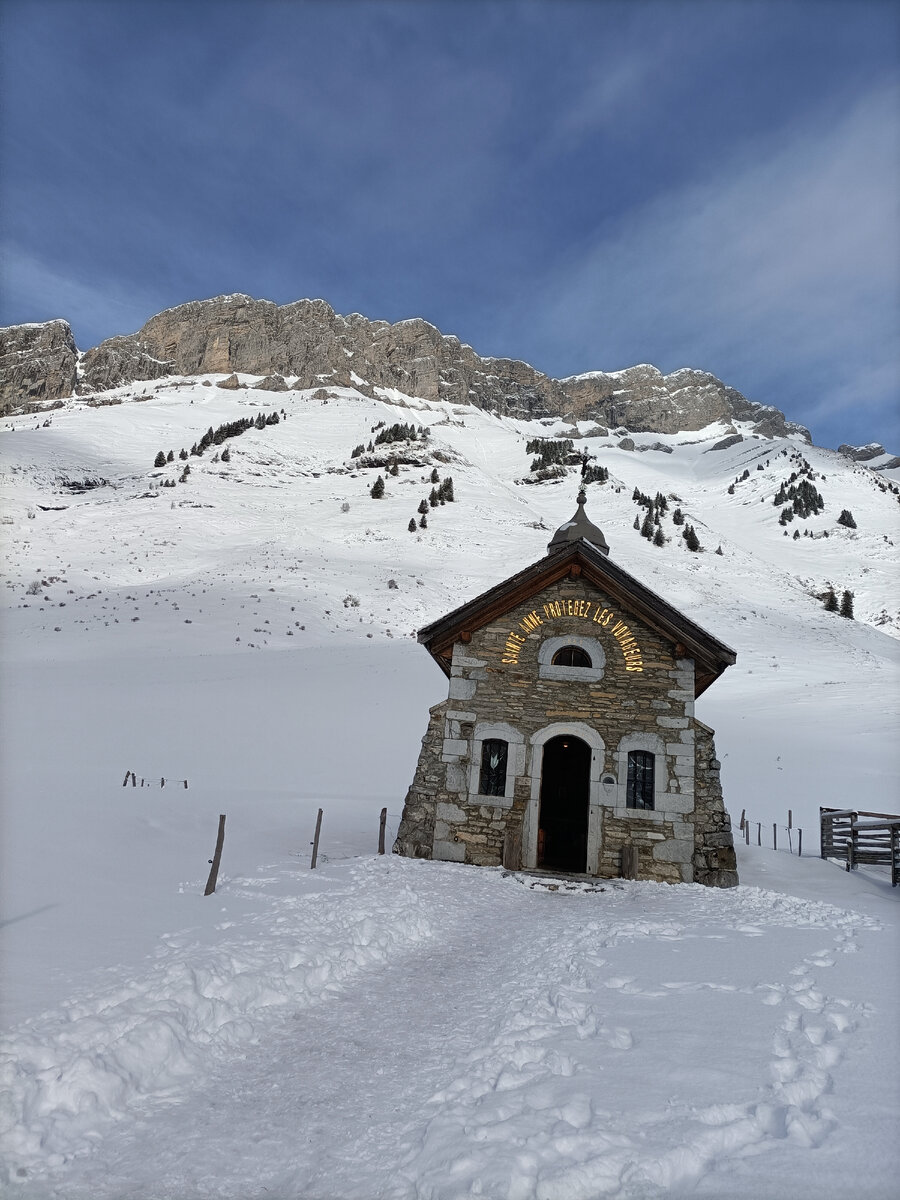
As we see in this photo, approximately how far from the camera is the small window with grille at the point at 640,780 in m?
13.4

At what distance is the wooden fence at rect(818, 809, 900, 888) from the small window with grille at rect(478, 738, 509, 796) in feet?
25.6

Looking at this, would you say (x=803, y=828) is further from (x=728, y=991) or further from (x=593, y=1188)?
(x=593, y=1188)

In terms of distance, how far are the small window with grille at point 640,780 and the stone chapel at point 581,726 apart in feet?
0.07

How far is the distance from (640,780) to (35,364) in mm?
175695

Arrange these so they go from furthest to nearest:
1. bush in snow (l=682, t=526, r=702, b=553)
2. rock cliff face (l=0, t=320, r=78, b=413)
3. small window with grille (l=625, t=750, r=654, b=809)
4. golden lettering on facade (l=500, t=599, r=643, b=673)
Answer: rock cliff face (l=0, t=320, r=78, b=413) < bush in snow (l=682, t=526, r=702, b=553) < golden lettering on facade (l=500, t=599, r=643, b=673) < small window with grille (l=625, t=750, r=654, b=809)

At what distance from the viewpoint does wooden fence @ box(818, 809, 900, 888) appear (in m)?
13.6

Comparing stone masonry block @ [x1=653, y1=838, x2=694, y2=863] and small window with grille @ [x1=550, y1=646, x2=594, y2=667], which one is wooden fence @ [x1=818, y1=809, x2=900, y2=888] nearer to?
stone masonry block @ [x1=653, y1=838, x2=694, y2=863]

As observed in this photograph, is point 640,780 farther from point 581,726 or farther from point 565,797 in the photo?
point 565,797

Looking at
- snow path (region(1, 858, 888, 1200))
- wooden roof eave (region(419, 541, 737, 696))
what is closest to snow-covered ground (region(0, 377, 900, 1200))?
snow path (region(1, 858, 888, 1200))

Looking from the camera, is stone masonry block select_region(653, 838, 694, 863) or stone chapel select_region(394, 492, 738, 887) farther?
stone chapel select_region(394, 492, 738, 887)

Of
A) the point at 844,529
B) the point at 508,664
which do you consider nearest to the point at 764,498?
the point at 844,529

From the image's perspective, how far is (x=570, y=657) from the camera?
47.0ft

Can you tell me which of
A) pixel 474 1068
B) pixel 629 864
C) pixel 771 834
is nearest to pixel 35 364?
pixel 771 834

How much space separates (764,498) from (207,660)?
94.3 m
